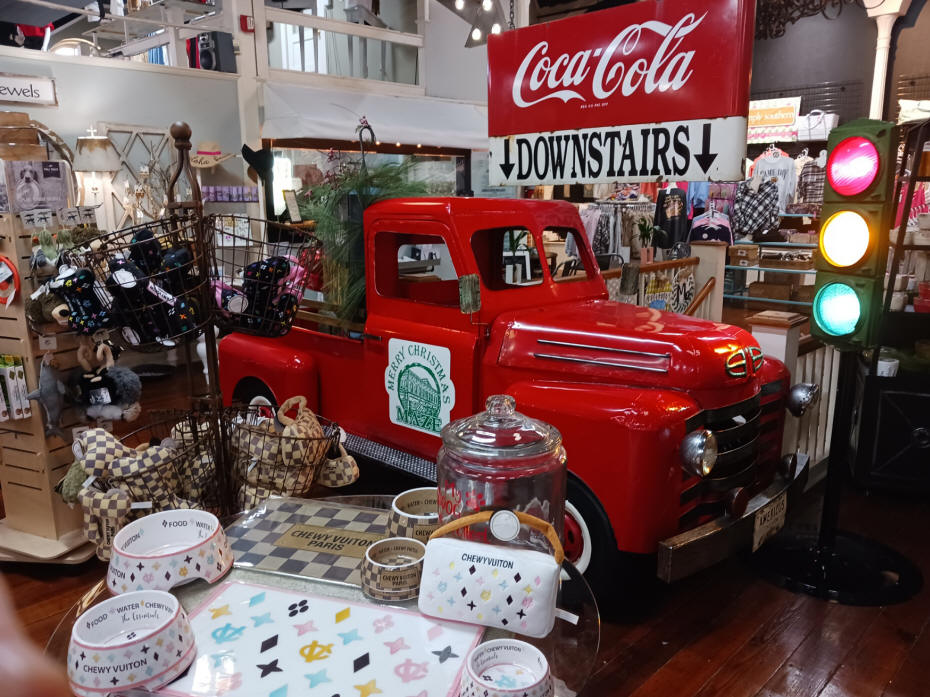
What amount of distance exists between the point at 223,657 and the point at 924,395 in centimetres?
351

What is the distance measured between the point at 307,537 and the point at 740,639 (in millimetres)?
1793

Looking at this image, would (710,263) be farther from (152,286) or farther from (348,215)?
(152,286)

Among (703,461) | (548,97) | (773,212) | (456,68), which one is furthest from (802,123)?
(703,461)

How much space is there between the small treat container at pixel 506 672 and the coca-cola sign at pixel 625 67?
7.04 feet

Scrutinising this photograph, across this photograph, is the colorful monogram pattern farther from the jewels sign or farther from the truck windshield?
the jewels sign

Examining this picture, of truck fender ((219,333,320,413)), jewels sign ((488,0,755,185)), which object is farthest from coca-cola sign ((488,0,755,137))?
truck fender ((219,333,320,413))

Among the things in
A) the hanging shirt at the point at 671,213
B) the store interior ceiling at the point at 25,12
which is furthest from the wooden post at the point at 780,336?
the store interior ceiling at the point at 25,12

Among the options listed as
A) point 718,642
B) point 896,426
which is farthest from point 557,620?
point 896,426

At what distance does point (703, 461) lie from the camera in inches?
91.0

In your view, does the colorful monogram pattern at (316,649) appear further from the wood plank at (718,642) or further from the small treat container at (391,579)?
the wood plank at (718,642)

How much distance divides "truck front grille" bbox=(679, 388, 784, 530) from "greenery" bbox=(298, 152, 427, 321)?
1.63m

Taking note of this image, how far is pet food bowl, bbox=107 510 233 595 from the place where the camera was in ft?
4.16

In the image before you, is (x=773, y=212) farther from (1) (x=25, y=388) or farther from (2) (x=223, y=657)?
(2) (x=223, y=657)

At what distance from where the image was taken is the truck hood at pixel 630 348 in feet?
8.02
